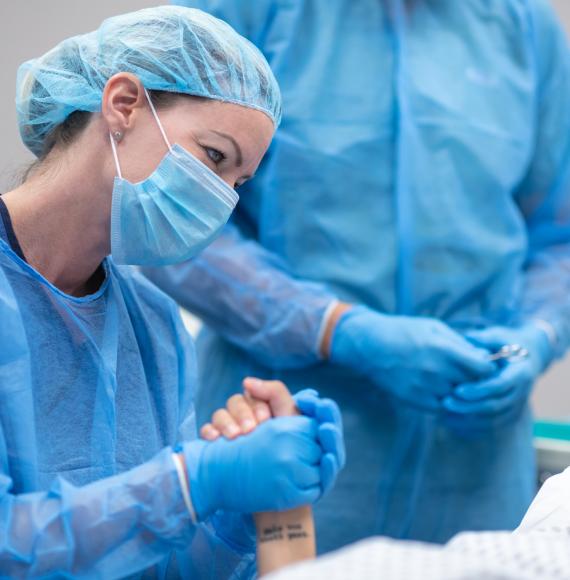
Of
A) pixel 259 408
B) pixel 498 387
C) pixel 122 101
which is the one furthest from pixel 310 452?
pixel 498 387

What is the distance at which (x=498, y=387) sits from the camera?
182cm

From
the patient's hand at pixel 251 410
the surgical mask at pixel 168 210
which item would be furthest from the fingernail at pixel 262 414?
the surgical mask at pixel 168 210

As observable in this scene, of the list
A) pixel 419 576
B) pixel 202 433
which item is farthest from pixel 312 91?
pixel 419 576

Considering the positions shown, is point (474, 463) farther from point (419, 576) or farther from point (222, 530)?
point (419, 576)

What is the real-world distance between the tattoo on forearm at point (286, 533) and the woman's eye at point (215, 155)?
1.61 feet

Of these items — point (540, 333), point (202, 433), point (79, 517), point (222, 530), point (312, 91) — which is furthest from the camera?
point (540, 333)

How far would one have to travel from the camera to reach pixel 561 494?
122 cm

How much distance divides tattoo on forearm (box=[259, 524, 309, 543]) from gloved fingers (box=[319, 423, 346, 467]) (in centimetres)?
11

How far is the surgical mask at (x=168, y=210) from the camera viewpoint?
127cm

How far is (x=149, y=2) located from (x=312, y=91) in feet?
1.13

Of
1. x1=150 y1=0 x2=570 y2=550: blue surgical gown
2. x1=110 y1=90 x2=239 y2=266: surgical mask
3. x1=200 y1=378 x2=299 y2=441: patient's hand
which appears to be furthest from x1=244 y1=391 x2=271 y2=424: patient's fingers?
x1=150 y1=0 x2=570 y2=550: blue surgical gown

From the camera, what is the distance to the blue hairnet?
1.27 metres

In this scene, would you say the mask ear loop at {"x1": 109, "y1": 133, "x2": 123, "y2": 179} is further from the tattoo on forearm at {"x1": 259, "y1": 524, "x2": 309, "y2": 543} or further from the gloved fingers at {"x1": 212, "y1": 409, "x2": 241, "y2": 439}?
the tattoo on forearm at {"x1": 259, "y1": 524, "x2": 309, "y2": 543}

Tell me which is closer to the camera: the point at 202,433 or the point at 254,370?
the point at 202,433
